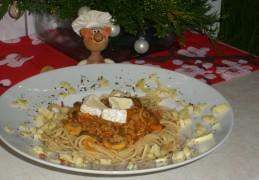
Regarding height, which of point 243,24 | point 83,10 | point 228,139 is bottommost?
point 243,24

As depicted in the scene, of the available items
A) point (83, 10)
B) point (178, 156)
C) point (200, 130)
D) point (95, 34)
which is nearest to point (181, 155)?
point (178, 156)

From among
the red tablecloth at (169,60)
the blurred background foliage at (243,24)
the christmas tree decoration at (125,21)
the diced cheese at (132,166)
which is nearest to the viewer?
the diced cheese at (132,166)

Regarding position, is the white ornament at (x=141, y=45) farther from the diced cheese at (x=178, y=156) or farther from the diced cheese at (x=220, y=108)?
the diced cheese at (x=178, y=156)

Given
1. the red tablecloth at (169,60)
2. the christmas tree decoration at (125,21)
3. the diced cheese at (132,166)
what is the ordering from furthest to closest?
1. the red tablecloth at (169,60)
2. the christmas tree decoration at (125,21)
3. the diced cheese at (132,166)

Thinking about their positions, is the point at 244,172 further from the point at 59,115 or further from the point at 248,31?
the point at 248,31

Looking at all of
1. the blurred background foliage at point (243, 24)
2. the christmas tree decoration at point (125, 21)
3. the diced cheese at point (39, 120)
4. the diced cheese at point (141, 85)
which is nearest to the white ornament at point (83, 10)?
the christmas tree decoration at point (125, 21)

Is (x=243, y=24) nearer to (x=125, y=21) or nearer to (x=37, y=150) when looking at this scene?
(x=125, y=21)

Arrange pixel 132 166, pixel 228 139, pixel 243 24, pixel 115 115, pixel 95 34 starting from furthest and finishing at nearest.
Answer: pixel 243 24 → pixel 95 34 → pixel 228 139 → pixel 115 115 → pixel 132 166

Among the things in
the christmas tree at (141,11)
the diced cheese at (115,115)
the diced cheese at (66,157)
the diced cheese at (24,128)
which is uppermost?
the christmas tree at (141,11)

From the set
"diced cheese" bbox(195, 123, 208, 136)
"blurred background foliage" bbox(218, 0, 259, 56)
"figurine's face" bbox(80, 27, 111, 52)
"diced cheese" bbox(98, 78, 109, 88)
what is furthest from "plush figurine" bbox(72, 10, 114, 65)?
"blurred background foliage" bbox(218, 0, 259, 56)
